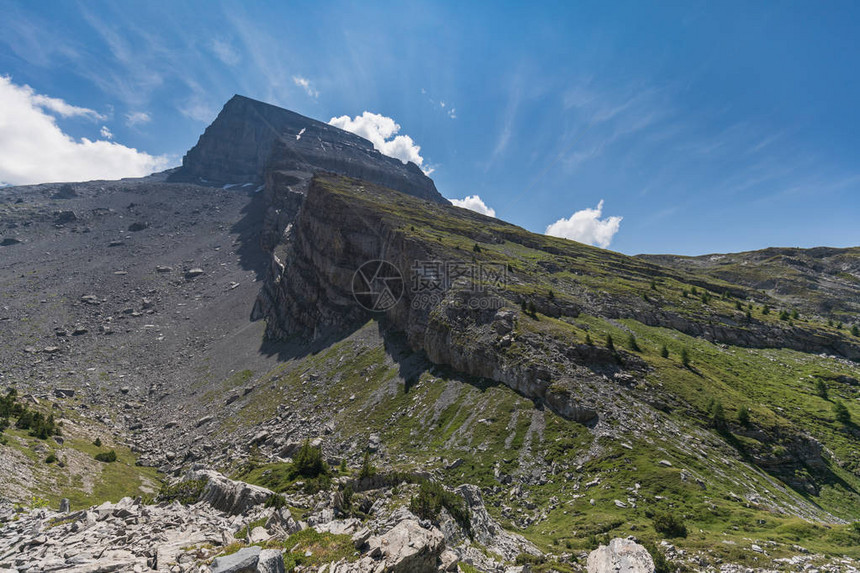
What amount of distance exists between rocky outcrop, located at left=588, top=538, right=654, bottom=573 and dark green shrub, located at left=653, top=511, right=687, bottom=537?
496cm

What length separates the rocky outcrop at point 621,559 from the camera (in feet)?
51.6

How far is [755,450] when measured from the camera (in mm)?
32375

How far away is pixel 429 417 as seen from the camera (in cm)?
4741

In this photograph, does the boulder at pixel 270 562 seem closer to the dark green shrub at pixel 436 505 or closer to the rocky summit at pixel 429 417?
the rocky summit at pixel 429 417

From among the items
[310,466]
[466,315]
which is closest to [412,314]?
[466,315]

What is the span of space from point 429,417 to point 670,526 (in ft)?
101

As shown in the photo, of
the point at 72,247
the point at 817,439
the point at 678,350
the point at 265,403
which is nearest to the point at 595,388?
the point at 817,439

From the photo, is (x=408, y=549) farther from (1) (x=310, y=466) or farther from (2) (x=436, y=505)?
(1) (x=310, y=466)

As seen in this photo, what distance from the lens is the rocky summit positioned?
17719mm

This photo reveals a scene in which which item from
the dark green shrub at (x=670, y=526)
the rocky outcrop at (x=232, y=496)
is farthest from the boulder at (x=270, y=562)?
the dark green shrub at (x=670, y=526)

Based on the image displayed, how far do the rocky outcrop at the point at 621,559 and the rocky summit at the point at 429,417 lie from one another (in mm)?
141

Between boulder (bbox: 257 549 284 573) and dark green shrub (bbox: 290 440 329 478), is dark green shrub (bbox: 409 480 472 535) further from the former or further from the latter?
dark green shrub (bbox: 290 440 329 478)

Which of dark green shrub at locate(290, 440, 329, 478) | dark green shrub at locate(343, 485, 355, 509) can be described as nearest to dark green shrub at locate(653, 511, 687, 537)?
dark green shrub at locate(343, 485, 355, 509)

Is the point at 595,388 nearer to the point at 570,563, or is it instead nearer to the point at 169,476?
the point at 570,563
